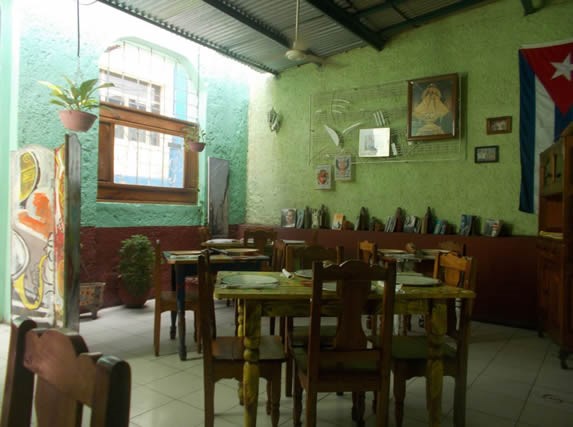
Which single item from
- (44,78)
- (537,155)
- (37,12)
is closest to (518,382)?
(537,155)

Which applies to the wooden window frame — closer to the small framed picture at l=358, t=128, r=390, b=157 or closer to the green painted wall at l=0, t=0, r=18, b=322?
the green painted wall at l=0, t=0, r=18, b=322

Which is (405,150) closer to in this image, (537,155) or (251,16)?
(537,155)

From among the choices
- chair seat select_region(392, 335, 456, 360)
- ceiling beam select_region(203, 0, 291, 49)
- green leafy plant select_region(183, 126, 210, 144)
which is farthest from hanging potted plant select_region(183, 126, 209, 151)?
chair seat select_region(392, 335, 456, 360)

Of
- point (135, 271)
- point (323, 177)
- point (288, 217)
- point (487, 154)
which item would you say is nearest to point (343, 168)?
point (323, 177)

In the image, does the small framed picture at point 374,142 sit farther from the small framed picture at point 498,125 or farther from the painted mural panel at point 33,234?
the painted mural panel at point 33,234

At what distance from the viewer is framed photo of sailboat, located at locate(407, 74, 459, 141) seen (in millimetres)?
5520

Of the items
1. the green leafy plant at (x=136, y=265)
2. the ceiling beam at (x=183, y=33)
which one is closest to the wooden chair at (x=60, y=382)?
the green leafy plant at (x=136, y=265)

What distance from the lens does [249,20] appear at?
18.2 ft

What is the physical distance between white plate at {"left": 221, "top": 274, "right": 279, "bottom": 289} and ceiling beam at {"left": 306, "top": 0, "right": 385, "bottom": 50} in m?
3.69

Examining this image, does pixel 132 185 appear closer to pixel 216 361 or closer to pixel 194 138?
pixel 194 138

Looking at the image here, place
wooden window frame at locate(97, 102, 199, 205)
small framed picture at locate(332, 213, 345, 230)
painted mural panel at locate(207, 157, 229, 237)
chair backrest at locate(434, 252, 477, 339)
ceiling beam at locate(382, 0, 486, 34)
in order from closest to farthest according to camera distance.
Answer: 1. chair backrest at locate(434, 252, 477, 339)
2. ceiling beam at locate(382, 0, 486, 34)
3. wooden window frame at locate(97, 102, 199, 205)
4. small framed picture at locate(332, 213, 345, 230)
5. painted mural panel at locate(207, 157, 229, 237)

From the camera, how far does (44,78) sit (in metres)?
4.70

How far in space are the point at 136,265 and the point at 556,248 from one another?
4528 mm

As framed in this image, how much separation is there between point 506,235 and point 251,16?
13.9ft
